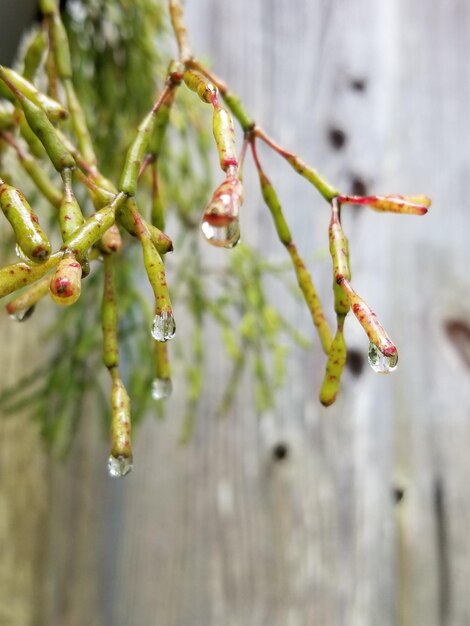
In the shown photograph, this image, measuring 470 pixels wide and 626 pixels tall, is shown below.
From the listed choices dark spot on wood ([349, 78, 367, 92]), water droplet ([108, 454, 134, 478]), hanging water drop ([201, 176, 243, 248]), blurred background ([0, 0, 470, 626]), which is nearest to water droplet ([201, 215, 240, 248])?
hanging water drop ([201, 176, 243, 248])

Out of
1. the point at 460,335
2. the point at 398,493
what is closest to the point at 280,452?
the point at 398,493

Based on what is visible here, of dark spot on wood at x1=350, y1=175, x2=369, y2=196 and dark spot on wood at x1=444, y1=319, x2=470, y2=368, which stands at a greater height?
dark spot on wood at x1=350, y1=175, x2=369, y2=196


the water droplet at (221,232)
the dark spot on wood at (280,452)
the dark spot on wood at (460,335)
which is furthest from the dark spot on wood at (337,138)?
the water droplet at (221,232)

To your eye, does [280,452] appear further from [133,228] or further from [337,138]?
[133,228]

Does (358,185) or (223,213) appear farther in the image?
(358,185)

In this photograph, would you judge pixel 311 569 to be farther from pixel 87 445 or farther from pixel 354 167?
pixel 354 167

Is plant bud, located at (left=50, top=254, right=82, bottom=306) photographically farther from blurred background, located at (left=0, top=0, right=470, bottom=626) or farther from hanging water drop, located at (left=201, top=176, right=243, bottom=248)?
blurred background, located at (left=0, top=0, right=470, bottom=626)

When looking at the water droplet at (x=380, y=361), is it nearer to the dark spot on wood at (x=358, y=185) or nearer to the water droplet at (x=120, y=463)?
the water droplet at (x=120, y=463)
